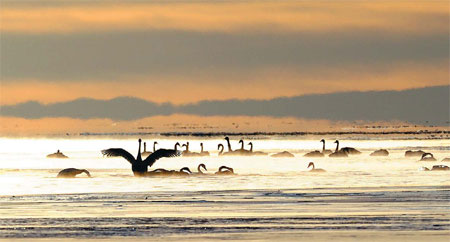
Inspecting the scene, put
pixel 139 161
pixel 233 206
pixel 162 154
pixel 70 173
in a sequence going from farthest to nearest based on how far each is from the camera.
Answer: pixel 139 161
pixel 70 173
pixel 162 154
pixel 233 206

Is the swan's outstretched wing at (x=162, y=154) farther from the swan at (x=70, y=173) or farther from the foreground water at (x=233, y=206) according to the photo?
the swan at (x=70, y=173)

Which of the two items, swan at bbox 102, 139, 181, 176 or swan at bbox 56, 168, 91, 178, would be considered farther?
swan at bbox 56, 168, 91, 178

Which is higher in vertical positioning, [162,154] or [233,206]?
[162,154]

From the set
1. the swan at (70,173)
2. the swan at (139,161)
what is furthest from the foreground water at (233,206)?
the swan at (139,161)

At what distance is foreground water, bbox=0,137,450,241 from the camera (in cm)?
2008

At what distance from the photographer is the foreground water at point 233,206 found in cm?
2008

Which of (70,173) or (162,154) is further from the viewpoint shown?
(70,173)


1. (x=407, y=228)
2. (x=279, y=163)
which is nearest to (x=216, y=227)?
(x=407, y=228)

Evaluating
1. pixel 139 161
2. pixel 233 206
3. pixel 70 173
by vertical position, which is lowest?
pixel 233 206

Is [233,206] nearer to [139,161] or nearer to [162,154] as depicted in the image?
[162,154]

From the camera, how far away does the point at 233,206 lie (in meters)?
24.6

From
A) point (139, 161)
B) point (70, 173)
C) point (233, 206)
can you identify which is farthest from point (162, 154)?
point (233, 206)

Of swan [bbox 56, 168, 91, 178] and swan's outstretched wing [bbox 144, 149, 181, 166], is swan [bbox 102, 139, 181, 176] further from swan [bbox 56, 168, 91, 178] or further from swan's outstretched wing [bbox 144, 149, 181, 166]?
swan [bbox 56, 168, 91, 178]

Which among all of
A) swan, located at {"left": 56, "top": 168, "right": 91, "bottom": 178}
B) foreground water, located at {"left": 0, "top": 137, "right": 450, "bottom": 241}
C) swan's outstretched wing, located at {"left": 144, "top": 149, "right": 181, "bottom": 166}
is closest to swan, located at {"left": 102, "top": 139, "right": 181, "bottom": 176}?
swan's outstretched wing, located at {"left": 144, "top": 149, "right": 181, "bottom": 166}
